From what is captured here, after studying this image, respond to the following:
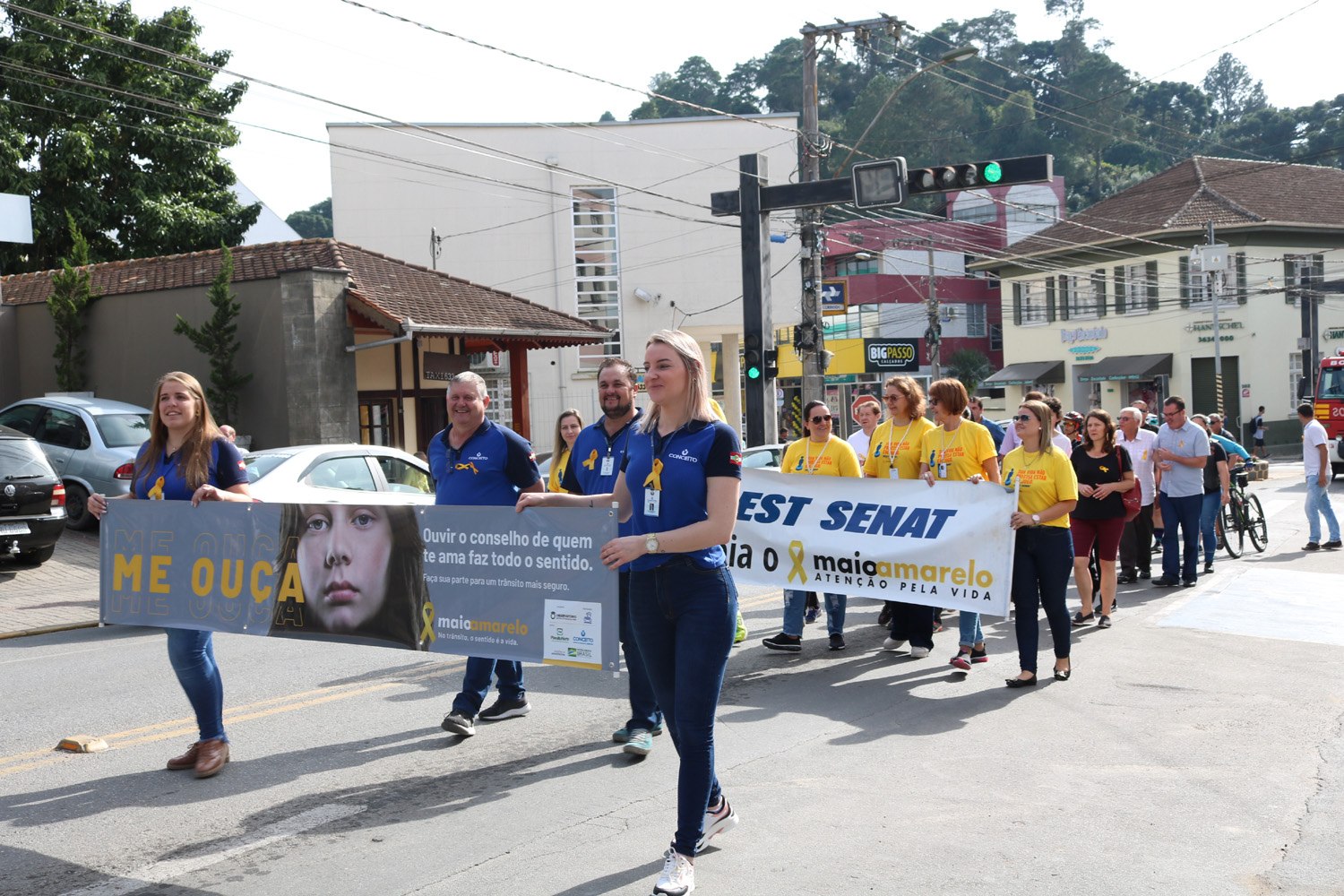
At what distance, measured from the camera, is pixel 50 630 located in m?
11.5

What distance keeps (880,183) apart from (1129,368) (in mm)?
33589

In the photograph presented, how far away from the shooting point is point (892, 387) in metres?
9.46

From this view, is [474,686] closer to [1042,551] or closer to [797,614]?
[797,614]

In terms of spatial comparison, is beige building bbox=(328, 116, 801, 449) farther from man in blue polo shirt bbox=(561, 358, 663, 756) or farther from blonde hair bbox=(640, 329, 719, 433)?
blonde hair bbox=(640, 329, 719, 433)

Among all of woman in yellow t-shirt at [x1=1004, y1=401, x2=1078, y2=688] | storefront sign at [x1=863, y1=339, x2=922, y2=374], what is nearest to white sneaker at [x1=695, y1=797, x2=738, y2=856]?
woman in yellow t-shirt at [x1=1004, y1=401, x2=1078, y2=688]

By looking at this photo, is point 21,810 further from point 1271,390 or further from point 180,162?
point 1271,390

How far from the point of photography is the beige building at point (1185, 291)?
155 feet

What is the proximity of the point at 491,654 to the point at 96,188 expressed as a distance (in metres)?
28.0

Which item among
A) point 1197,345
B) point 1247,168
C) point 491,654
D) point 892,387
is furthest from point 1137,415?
point 1247,168

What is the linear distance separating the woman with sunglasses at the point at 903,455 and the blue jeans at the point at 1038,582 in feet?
3.40

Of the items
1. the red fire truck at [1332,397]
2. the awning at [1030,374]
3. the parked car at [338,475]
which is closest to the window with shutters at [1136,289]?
the awning at [1030,374]

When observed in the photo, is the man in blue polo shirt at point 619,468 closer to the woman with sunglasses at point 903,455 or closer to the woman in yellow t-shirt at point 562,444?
the woman in yellow t-shirt at point 562,444

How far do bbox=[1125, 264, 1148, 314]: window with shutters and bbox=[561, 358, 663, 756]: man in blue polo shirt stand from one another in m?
46.3

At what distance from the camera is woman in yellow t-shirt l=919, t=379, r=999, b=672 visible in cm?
899
